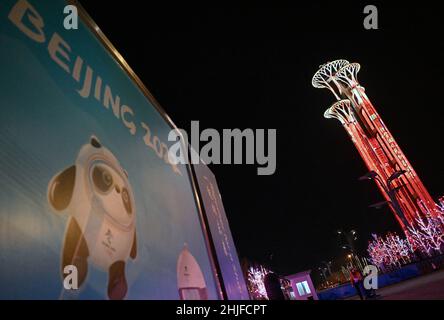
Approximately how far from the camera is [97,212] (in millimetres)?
2193

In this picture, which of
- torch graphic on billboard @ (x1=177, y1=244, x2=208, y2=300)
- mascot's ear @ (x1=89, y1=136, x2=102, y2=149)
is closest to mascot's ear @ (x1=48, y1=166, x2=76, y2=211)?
mascot's ear @ (x1=89, y1=136, x2=102, y2=149)

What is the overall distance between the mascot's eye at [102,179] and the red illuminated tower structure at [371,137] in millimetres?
26381

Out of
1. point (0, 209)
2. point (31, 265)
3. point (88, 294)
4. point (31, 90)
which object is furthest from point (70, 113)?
point (88, 294)

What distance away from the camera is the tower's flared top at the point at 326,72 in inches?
1037

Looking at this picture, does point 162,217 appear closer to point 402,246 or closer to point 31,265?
point 31,265

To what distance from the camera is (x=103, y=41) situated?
3.19 meters

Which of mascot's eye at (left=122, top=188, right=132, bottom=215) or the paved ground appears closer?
mascot's eye at (left=122, top=188, right=132, bottom=215)

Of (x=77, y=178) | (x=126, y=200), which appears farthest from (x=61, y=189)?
(x=126, y=200)

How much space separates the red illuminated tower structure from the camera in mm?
26812

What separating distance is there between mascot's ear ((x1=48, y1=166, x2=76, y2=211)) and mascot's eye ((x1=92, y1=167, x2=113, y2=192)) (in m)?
0.25

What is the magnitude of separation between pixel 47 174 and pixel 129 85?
2.01 metres

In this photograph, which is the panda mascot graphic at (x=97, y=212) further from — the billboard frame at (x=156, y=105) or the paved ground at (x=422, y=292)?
the paved ground at (x=422, y=292)

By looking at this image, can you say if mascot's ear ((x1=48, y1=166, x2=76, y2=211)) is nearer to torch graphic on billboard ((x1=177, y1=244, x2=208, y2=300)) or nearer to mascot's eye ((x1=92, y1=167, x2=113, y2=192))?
mascot's eye ((x1=92, y1=167, x2=113, y2=192))

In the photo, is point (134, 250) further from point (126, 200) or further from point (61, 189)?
point (61, 189)
